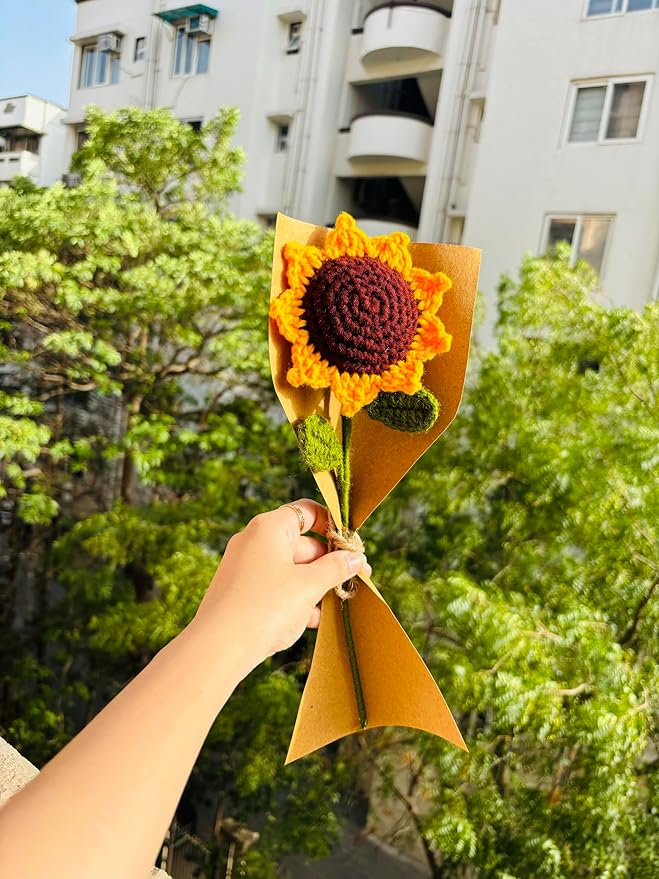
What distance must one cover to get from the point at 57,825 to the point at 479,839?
169 centimetres

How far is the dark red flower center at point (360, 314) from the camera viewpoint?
0.58 meters

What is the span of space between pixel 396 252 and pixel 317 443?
0.20 m

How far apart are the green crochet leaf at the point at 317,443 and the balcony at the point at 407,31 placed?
7.63ft

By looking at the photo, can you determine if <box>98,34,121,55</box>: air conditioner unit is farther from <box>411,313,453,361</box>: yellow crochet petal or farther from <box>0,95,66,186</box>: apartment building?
<box>411,313,453,361</box>: yellow crochet petal

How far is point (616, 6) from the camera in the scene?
209 centimetres

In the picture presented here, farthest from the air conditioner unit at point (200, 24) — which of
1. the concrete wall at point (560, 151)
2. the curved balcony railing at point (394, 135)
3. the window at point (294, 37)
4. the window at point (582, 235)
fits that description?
the window at point (582, 235)

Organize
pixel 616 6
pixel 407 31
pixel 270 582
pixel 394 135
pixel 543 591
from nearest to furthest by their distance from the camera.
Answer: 1. pixel 270 582
2. pixel 543 591
3. pixel 616 6
4. pixel 407 31
5. pixel 394 135

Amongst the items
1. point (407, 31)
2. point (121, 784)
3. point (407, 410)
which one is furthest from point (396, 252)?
point (407, 31)

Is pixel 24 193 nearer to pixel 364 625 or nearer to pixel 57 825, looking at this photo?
pixel 364 625

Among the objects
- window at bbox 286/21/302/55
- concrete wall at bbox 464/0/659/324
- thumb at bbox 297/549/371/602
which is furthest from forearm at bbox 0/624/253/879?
window at bbox 286/21/302/55

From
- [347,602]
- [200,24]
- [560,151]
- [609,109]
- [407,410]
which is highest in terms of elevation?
[200,24]

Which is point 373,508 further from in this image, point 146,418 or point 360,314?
point 146,418

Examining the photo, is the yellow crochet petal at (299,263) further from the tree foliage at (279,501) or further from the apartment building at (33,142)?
the apartment building at (33,142)

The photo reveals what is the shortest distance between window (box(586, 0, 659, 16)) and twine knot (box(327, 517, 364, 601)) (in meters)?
2.25
